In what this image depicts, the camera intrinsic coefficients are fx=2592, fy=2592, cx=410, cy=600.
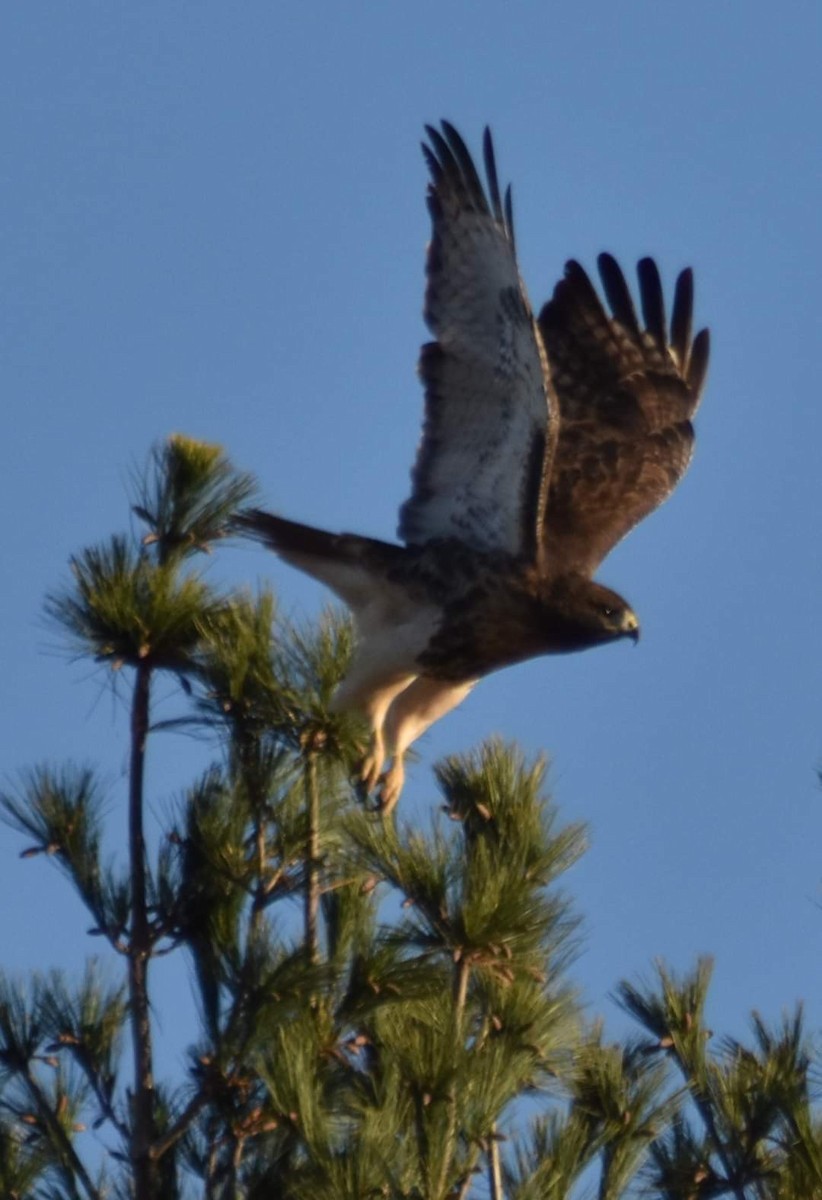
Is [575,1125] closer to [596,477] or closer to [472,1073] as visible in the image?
[472,1073]

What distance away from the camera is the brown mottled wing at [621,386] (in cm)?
916

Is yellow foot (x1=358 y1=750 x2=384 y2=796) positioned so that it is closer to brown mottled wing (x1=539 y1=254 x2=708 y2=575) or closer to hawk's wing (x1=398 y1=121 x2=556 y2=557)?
hawk's wing (x1=398 y1=121 x2=556 y2=557)

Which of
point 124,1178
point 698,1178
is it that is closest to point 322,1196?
point 124,1178

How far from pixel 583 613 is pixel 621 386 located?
5.26 feet

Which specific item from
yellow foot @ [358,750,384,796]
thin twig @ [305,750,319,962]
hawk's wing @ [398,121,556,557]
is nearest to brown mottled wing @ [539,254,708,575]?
hawk's wing @ [398,121,556,557]

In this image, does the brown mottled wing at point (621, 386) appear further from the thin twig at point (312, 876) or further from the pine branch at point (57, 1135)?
the pine branch at point (57, 1135)

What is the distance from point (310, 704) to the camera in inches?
264

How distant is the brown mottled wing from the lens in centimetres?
916

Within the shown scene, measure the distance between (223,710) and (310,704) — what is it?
238 mm

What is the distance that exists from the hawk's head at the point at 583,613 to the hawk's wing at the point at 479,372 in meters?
0.20

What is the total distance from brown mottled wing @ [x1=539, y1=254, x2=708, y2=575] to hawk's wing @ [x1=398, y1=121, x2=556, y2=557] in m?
0.95

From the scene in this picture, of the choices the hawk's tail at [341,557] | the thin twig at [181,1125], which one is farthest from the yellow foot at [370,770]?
the thin twig at [181,1125]

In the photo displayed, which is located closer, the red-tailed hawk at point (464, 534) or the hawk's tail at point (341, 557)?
the red-tailed hawk at point (464, 534)

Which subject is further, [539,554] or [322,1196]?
[539,554]
